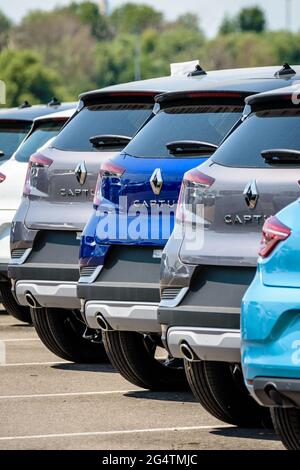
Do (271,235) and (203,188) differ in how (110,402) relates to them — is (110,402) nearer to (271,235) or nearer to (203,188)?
(203,188)

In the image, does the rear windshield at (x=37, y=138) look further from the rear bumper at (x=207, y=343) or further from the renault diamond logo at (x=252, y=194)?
the renault diamond logo at (x=252, y=194)

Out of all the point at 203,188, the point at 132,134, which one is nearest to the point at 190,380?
the point at 203,188

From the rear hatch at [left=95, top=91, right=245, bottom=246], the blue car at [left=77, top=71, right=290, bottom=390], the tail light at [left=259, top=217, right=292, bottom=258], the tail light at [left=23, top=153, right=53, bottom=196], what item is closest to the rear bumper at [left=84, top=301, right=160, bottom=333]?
the blue car at [left=77, top=71, right=290, bottom=390]

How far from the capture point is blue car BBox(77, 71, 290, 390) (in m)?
10.7

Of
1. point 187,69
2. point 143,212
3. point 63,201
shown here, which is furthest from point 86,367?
point 187,69

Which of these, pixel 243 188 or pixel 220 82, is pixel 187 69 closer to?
pixel 220 82

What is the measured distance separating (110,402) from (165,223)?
49.3 inches

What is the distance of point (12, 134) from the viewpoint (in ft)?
54.5

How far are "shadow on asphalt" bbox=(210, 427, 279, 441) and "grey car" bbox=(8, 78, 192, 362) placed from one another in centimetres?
241

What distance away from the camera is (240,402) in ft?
32.3

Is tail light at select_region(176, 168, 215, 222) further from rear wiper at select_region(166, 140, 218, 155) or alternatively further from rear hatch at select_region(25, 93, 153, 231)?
rear hatch at select_region(25, 93, 153, 231)

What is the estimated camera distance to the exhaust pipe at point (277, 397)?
8156mm

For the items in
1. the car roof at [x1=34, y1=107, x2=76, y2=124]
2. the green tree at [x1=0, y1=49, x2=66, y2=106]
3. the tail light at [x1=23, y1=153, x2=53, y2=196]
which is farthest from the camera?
the green tree at [x1=0, y1=49, x2=66, y2=106]

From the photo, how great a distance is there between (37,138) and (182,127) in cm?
419
